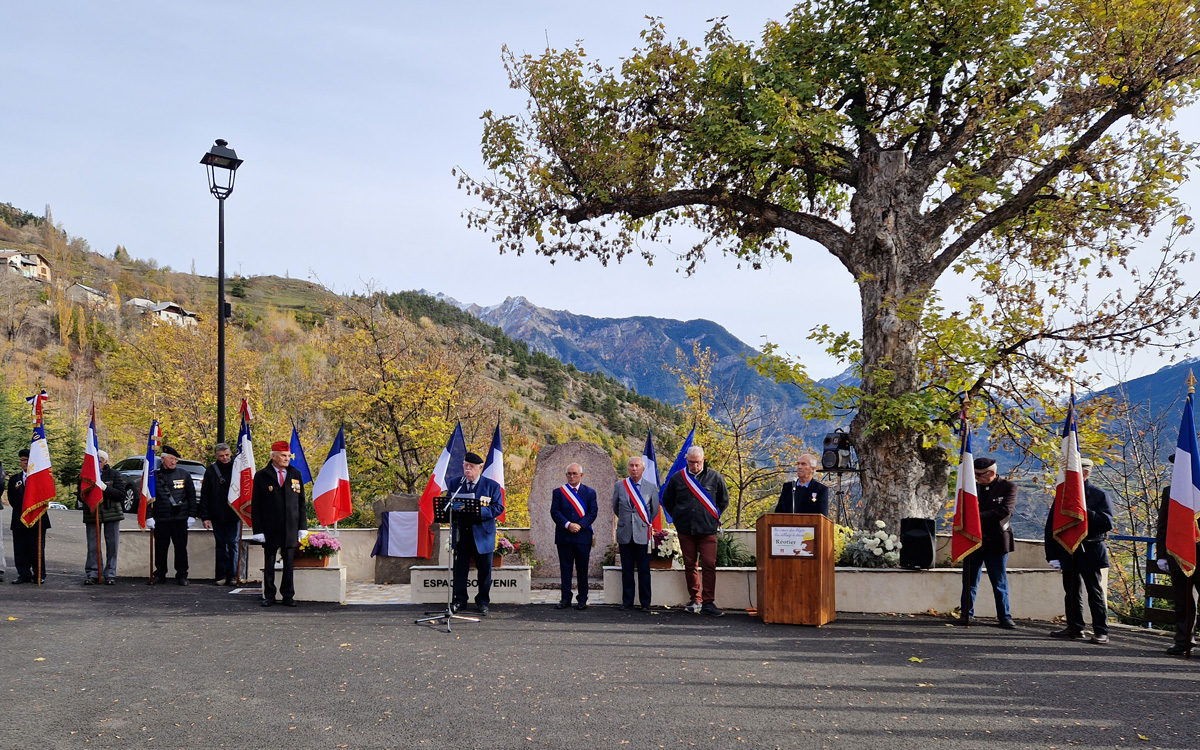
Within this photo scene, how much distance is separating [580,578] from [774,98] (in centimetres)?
775

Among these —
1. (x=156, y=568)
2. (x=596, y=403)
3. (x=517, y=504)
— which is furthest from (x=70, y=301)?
(x=156, y=568)

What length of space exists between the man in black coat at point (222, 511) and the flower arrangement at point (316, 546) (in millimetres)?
1806

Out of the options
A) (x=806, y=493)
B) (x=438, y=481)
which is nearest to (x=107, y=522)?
(x=438, y=481)

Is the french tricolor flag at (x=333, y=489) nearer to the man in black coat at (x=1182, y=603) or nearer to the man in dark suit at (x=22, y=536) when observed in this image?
the man in dark suit at (x=22, y=536)

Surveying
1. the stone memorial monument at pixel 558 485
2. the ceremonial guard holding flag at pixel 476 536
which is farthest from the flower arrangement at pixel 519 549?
the ceremonial guard holding flag at pixel 476 536

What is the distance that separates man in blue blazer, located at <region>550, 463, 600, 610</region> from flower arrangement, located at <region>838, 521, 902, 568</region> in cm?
348

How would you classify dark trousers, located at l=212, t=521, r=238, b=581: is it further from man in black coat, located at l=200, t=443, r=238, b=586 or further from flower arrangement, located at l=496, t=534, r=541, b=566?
flower arrangement, located at l=496, t=534, r=541, b=566

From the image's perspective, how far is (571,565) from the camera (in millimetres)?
11016

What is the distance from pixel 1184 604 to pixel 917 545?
3.19m

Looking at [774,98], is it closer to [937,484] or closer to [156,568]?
[937,484]

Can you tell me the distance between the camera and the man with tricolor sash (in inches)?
420

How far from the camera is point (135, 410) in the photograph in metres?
33.4

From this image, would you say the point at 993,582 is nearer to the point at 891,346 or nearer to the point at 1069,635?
the point at 1069,635

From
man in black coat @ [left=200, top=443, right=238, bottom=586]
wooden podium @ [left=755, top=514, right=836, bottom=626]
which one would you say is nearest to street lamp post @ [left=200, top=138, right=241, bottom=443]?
man in black coat @ [left=200, top=443, right=238, bottom=586]
